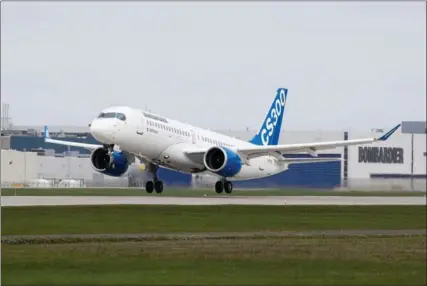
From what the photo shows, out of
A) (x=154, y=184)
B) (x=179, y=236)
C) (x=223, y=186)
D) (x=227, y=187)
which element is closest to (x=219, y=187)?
(x=223, y=186)

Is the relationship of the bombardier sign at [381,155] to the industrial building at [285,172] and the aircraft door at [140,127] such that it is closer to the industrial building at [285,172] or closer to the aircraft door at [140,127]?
the industrial building at [285,172]

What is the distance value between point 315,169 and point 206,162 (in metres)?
46.4

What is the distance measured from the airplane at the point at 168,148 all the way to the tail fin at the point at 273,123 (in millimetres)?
4693

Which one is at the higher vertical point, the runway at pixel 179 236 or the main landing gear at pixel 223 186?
the runway at pixel 179 236

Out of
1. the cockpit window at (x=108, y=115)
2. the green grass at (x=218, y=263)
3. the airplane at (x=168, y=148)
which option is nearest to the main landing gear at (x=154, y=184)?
the airplane at (x=168, y=148)

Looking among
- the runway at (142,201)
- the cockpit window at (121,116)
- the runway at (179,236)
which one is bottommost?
the runway at (142,201)

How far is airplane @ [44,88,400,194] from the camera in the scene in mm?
60719

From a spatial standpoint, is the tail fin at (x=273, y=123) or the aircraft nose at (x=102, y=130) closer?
the aircraft nose at (x=102, y=130)

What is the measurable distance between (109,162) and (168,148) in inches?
173

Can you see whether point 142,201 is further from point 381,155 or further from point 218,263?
point 381,155

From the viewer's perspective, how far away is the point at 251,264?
72.4ft

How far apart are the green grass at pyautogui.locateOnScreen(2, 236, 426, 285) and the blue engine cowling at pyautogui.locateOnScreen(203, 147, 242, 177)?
1373 inches

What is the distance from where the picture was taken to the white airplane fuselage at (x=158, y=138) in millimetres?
60219

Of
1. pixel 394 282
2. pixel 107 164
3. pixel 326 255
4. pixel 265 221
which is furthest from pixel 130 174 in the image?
pixel 394 282
